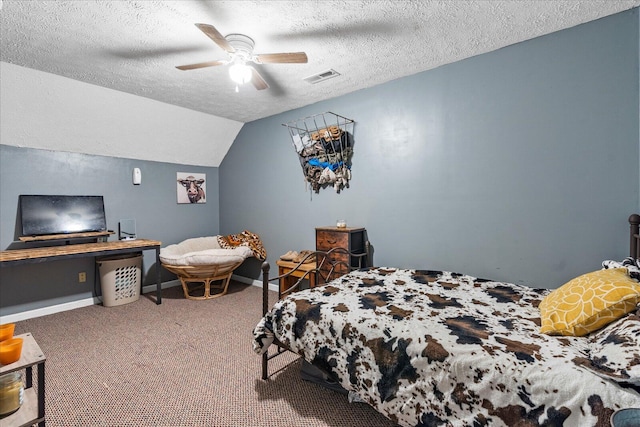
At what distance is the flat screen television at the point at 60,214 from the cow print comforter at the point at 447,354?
3024mm

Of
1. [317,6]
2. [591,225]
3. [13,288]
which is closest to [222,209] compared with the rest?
[13,288]

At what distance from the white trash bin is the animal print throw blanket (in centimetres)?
115

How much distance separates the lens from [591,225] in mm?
2273

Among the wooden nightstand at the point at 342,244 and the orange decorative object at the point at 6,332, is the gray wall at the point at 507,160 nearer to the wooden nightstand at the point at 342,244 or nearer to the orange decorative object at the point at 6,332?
the wooden nightstand at the point at 342,244

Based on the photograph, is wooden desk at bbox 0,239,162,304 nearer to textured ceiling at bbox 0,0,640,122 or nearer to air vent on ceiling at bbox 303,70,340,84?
textured ceiling at bbox 0,0,640,122

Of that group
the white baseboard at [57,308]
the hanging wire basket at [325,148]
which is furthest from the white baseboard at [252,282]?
the hanging wire basket at [325,148]

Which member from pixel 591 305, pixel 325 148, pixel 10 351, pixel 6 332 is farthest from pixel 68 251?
pixel 591 305

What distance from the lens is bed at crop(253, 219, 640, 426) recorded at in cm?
116

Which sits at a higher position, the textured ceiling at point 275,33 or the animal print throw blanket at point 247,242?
the textured ceiling at point 275,33

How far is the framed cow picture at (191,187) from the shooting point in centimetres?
479

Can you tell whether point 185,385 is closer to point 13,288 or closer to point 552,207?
point 13,288

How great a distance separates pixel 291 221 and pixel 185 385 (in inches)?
96.1

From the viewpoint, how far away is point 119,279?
383 centimetres

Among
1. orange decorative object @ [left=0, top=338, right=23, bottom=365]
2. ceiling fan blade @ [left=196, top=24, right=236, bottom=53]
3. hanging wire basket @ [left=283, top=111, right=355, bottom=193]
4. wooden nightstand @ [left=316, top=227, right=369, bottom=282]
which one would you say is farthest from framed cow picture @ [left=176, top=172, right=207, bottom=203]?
orange decorative object @ [left=0, top=338, right=23, bottom=365]
